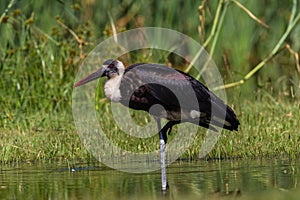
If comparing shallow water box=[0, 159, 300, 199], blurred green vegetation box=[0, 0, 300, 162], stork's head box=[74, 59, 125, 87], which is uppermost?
blurred green vegetation box=[0, 0, 300, 162]

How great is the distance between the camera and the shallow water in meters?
5.38

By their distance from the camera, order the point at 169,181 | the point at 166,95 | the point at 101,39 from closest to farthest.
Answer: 1. the point at 169,181
2. the point at 166,95
3. the point at 101,39

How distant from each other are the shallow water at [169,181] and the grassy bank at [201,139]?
307 millimetres

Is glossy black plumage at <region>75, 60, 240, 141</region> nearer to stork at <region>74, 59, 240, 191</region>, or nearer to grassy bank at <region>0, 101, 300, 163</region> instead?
stork at <region>74, 59, 240, 191</region>

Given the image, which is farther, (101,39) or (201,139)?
(101,39)

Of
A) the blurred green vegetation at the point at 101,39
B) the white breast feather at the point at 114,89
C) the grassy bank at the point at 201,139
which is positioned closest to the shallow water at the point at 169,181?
the grassy bank at the point at 201,139

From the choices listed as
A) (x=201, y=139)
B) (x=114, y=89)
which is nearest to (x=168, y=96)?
(x=114, y=89)

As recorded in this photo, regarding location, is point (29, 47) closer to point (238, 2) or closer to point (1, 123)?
point (1, 123)

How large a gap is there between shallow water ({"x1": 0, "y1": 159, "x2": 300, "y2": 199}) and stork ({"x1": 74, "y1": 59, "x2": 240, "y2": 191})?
14.5 inches

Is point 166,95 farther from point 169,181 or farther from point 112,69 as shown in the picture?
point 169,181

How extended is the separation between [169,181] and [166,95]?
1148mm

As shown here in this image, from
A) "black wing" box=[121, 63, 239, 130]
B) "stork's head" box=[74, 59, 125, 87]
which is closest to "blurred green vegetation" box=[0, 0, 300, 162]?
"stork's head" box=[74, 59, 125, 87]

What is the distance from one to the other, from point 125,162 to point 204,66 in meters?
2.92

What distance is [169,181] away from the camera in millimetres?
5957
